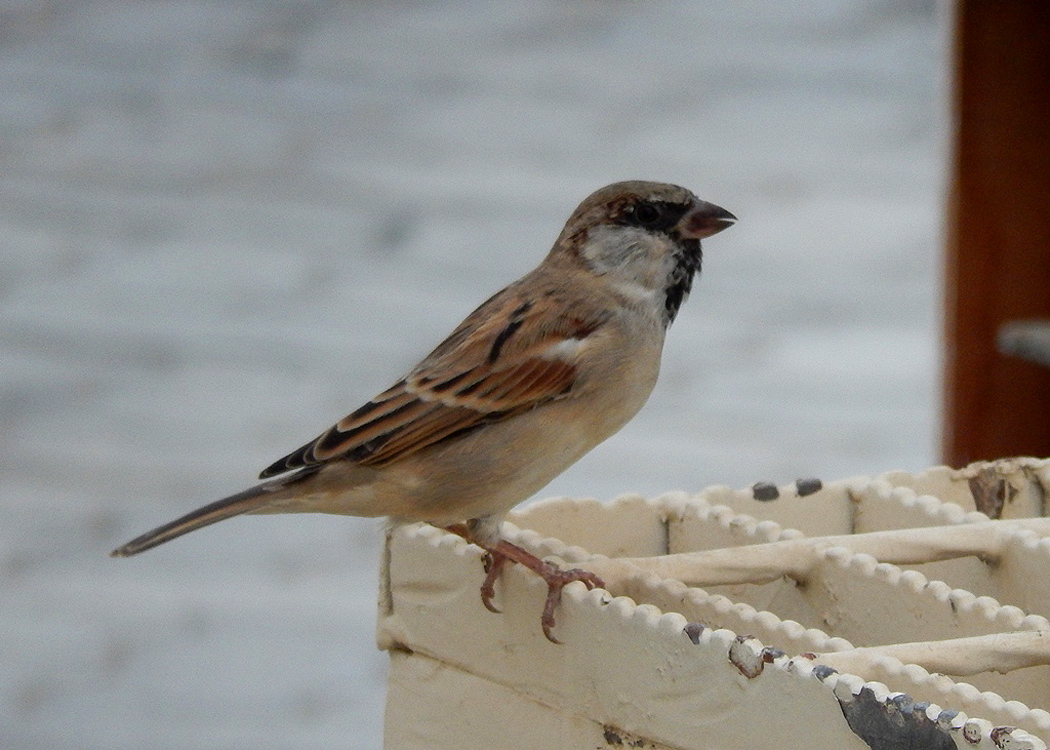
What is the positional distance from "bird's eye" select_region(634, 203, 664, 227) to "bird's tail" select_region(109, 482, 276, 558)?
0.52 m

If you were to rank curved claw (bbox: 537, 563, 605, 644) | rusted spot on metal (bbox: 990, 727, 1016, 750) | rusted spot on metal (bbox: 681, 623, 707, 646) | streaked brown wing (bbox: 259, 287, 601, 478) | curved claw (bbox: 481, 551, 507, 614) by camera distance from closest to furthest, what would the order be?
rusted spot on metal (bbox: 990, 727, 1016, 750), rusted spot on metal (bbox: 681, 623, 707, 646), curved claw (bbox: 537, 563, 605, 644), curved claw (bbox: 481, 551, 507, 614), streaked brown wing (bbox: 259, 287, 601, 478)

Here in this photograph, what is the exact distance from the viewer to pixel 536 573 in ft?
5.02

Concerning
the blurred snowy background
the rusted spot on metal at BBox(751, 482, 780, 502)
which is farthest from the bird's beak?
the blurred snowy background

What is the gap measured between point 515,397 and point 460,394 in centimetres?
6

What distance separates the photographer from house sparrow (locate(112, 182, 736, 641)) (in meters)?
1.75

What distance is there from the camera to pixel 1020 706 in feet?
3.70

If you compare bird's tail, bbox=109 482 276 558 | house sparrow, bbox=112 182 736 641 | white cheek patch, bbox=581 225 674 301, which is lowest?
bird's tail, bbox=109 482 276 558

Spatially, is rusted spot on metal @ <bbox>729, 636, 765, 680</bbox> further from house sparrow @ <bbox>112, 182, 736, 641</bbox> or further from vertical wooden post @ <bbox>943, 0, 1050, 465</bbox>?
vertical wooden post @ <bbox>943, 0, 1050, 465</bbox>

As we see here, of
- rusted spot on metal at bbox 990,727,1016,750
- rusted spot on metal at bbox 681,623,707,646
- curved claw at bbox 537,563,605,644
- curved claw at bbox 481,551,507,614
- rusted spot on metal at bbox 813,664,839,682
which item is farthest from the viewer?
curved claw at bbox 481,551,507,614

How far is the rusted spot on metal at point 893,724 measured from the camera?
1.07 metres

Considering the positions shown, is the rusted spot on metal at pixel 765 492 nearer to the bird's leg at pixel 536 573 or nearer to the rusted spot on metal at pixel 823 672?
the bird's leg at pixel 536 573

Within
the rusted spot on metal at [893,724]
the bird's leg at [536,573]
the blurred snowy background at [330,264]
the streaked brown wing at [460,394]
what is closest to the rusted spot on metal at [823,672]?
the rusted spot on metal at [893,724]

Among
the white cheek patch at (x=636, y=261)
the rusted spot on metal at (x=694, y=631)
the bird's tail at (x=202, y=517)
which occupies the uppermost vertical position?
the white cheek patch at (x=636, y=261)

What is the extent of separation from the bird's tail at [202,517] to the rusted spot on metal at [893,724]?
779 mm
